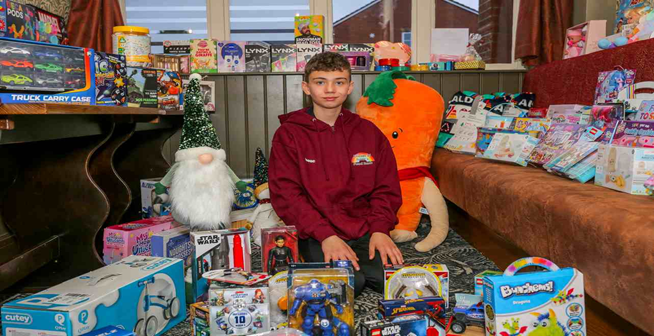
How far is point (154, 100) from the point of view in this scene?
2.31 m

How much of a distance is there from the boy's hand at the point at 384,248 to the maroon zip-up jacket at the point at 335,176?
0.06 meters

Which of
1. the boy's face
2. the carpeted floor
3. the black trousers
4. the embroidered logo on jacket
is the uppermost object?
the boy's face

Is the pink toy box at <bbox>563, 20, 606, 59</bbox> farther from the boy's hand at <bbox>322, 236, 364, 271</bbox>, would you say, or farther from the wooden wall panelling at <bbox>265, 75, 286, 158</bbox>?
the boy's hand at <bbox>322, 236, 364, 271</bbox>

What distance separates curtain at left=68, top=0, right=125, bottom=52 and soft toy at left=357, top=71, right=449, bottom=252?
5.55ft

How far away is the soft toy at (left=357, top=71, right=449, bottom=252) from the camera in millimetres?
2520

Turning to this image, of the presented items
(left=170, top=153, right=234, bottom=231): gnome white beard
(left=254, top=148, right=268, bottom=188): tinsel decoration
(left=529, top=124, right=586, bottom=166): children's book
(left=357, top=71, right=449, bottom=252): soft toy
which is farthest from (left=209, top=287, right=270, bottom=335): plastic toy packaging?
(left=254, top=148, right=268, bottom=188): tinsel decoration

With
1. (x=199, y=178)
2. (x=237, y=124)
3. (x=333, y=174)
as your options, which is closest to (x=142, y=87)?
(x=199, y=178)

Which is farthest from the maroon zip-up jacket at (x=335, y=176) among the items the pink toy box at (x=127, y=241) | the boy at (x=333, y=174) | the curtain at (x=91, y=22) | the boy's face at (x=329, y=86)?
the curtain at (x=91, y=22)

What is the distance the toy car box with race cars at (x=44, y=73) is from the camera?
1464 mm

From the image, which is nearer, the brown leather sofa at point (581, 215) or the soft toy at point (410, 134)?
the brown leather sofa at point (581, 215)

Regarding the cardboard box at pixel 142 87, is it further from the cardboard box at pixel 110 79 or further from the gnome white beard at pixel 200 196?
the gnome white beard at pixel 200 196

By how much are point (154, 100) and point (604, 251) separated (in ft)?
6.27

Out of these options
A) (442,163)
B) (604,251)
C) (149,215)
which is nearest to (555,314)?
(604,251)

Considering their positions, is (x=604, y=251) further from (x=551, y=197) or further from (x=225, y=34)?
(x=225, y=34)
